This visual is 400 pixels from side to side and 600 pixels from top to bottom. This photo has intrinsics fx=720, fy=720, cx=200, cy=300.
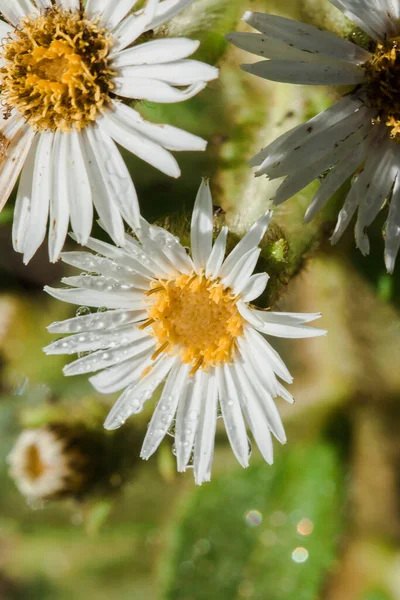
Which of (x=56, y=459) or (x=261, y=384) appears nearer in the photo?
(x=261, y=384)

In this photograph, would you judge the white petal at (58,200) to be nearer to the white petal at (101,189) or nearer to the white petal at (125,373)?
the white petal at (101,189)

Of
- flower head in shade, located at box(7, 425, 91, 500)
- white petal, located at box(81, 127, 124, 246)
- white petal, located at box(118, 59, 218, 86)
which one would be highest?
white petal, located at box(118, 59, 218, 86)

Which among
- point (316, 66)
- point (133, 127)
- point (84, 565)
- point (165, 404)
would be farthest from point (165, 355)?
point (84, 565)

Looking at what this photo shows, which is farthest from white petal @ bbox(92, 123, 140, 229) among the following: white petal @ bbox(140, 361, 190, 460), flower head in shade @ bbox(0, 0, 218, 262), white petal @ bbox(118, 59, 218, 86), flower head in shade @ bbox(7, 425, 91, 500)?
flower head in shade @ bbox(7, 425, 91, 500)

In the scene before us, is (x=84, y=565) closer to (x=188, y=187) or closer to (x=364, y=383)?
(x=364, y=383)

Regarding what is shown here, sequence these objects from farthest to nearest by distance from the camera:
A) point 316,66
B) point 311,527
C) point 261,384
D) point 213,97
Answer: point 311,527 < point 213,97 < point 261,384 < point 316,66

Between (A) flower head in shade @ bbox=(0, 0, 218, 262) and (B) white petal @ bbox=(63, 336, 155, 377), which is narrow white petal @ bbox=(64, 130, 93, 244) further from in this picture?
(B) white petal @ bbox=(63, 336, 155, 377)

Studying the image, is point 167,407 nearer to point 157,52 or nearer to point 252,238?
point 252,238

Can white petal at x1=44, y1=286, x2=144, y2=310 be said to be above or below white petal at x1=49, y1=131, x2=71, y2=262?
below
